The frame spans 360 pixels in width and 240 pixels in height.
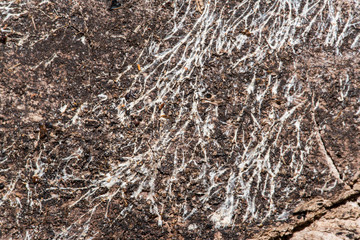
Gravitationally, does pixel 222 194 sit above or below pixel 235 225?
above

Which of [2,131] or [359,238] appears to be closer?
[2,131]

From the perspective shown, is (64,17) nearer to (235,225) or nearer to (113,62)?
(113,62)

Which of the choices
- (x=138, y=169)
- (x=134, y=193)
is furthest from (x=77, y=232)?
(x=138, y=169)

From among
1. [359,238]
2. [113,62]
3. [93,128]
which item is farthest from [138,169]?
[359,238]

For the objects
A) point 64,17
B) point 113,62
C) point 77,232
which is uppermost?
point 64,17

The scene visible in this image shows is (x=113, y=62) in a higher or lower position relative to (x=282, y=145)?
higher

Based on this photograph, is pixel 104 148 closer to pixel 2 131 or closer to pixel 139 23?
pixel 2 131
